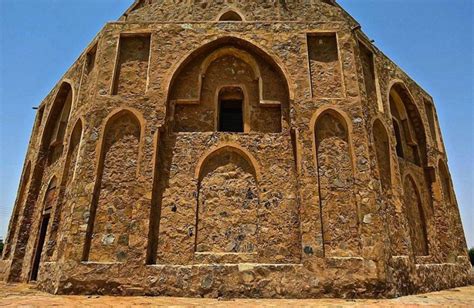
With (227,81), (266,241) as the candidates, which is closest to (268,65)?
(227,81)

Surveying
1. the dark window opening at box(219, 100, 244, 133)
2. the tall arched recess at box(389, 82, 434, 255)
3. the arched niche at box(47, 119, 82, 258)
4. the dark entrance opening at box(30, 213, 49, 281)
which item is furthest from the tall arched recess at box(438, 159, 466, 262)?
the dark entrance opening at box(30, 213, 49, 281)

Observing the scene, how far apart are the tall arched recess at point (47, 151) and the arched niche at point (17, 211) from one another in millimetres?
654

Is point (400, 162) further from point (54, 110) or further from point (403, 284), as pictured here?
point (54, 110)

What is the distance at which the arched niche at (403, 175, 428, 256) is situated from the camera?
30.9 ft

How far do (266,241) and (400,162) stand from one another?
5.17 meters

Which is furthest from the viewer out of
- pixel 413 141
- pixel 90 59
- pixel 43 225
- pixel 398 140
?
pixel 413 141

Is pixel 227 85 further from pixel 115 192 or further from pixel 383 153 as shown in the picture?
pixel 383 153

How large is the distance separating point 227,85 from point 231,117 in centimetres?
82

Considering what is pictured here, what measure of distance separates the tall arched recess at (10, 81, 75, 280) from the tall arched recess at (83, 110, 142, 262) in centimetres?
404

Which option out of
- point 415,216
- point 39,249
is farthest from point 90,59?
point 415,216

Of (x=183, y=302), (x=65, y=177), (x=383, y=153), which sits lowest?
(x=183, y=302)

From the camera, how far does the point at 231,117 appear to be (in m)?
8.84

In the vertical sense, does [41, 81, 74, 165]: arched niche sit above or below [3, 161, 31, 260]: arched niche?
above

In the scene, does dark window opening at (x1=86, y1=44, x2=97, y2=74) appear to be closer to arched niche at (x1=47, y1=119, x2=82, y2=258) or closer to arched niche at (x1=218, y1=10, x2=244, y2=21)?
arched niche at (x1=47, y1=119, x2=82, y2=258)
